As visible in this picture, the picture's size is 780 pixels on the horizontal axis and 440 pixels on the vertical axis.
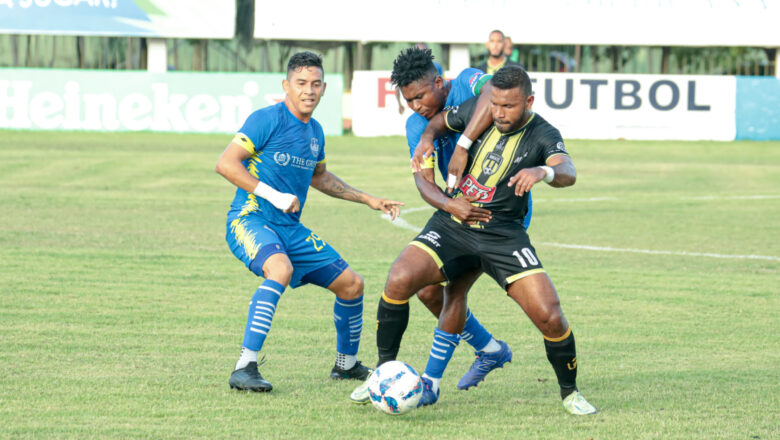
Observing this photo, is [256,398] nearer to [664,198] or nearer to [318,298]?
[318,298]

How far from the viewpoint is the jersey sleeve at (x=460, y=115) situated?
623cm

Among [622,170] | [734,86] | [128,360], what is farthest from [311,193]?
[734,86]

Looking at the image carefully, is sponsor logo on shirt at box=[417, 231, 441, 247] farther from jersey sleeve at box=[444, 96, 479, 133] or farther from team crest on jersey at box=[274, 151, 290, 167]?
team crest on jersey at box=[274, 151, 290, 167]

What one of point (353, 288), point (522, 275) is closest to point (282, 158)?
point (353, 288)

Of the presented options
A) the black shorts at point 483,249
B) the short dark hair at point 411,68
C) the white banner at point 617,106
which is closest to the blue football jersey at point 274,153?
the short dark hair at point 411,68

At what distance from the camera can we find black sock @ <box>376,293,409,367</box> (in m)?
6.19

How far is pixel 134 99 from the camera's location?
30.0 metres

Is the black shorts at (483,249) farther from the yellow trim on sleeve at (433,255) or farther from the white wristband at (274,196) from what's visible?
the white wristband at (274,196)

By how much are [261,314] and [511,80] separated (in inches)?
79.3

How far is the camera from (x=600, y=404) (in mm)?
6105

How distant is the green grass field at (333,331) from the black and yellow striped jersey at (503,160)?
1.15 m

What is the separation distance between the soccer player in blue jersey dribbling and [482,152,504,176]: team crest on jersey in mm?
804

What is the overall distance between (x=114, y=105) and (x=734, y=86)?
1783 cm

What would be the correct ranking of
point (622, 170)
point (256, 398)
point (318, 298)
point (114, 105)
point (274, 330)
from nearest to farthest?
1. point (256, 398)
2. point (274, 330)
3. point (318, 298)
4. point (622, 170)
5. point (114, 105)
